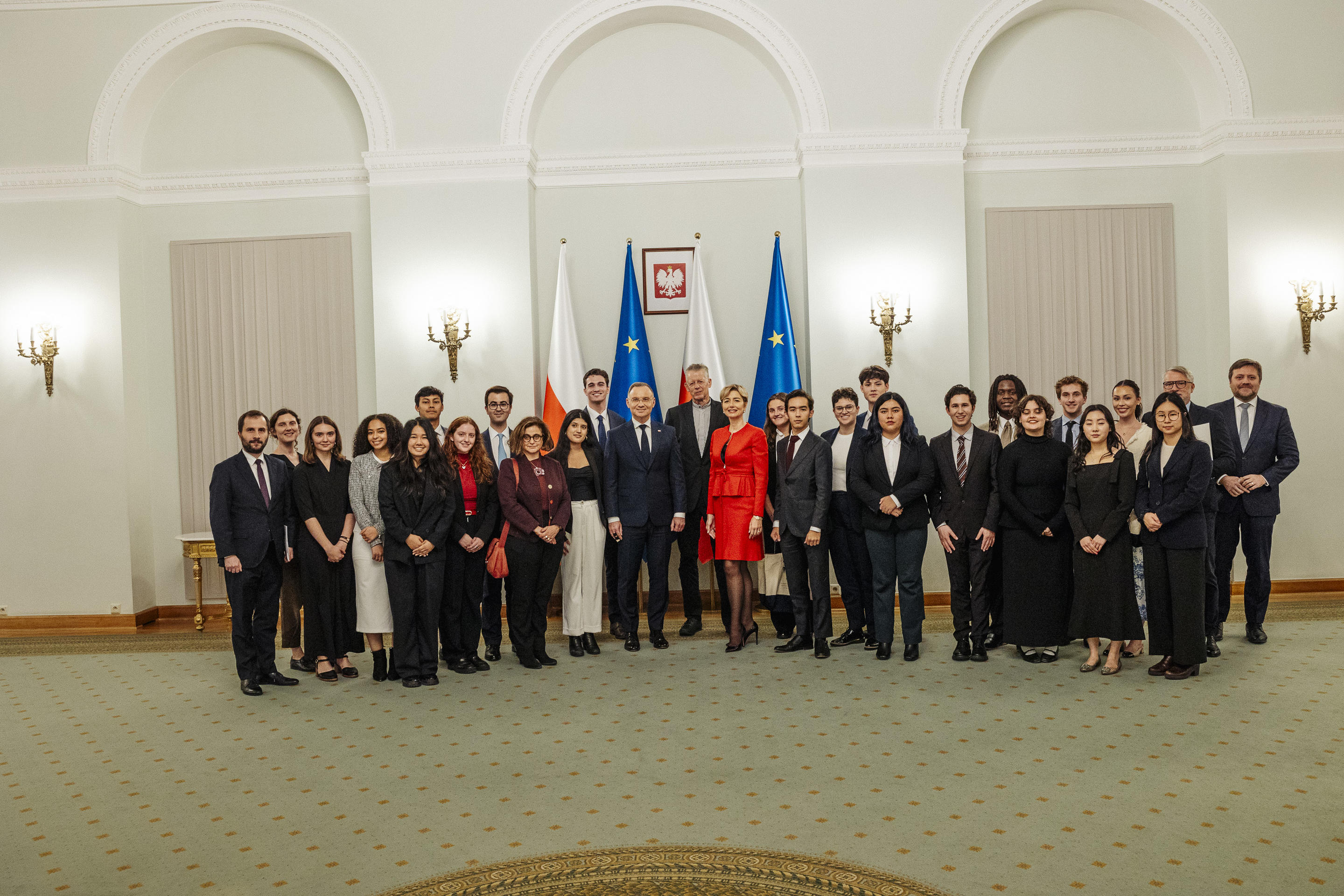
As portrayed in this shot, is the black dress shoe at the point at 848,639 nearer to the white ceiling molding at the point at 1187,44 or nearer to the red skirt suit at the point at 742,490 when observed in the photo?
the red skirt suit at the point at 742,490

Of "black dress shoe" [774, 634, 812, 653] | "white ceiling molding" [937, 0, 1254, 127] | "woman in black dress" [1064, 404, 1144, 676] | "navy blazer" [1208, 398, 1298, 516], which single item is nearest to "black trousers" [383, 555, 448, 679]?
"black dress shoe" [774, 634, 812, 653]

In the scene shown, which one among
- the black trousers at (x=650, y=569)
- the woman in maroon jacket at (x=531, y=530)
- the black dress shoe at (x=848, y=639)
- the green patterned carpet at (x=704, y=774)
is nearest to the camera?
the green patterned carpet at (x=704, y=774)

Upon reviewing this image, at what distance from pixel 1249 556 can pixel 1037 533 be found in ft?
5.76

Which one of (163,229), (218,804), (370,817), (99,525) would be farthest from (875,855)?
(163,229)

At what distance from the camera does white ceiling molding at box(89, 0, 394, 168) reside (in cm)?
764

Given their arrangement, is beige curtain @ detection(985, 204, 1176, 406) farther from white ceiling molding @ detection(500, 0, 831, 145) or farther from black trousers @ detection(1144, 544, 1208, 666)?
black trousers @ detection(1144, 544, 1208, 666)

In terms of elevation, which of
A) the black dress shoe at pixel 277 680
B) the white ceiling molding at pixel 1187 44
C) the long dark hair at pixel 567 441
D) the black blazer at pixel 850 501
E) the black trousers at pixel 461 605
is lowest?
the black dress shoe at pixel 277 680

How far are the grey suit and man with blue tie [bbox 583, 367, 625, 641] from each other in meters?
1.22

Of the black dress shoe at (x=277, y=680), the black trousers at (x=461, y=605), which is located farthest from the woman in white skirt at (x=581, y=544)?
the black dress shoe at (x=277, y=680)

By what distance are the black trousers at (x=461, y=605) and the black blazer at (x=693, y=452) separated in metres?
1.55

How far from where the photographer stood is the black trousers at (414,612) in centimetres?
553

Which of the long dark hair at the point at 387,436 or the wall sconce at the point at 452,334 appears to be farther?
the wall sconce at the point at 452,334

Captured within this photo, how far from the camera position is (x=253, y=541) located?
5480 mm

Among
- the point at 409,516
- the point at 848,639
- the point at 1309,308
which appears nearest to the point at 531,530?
the point at 409,516
